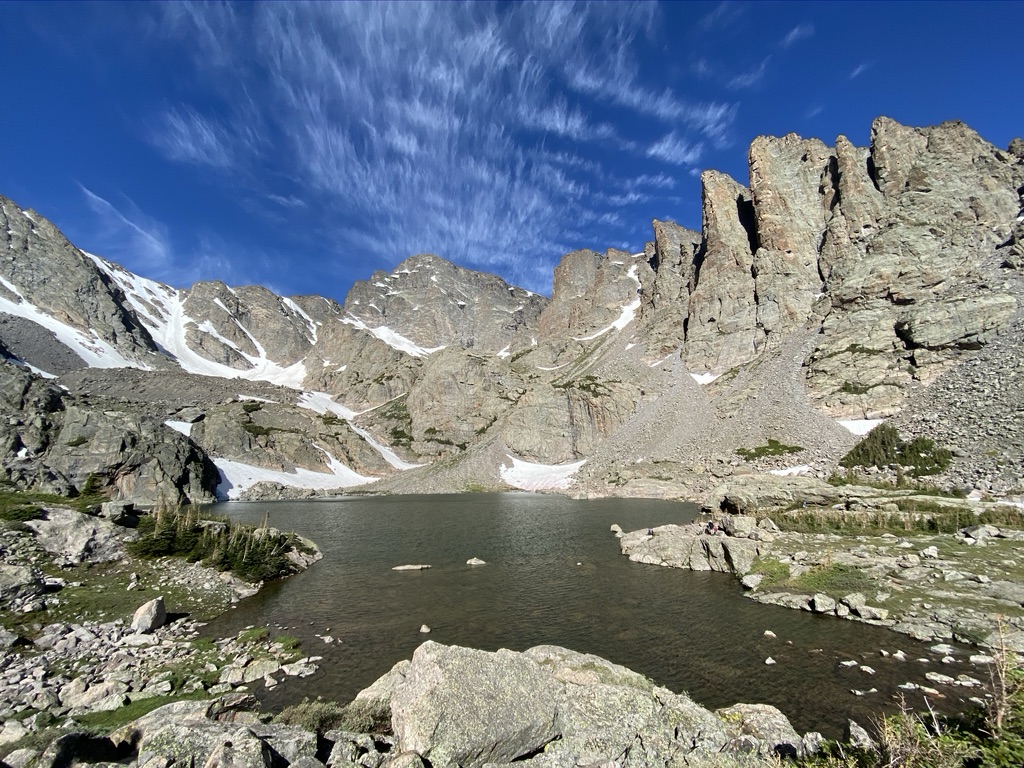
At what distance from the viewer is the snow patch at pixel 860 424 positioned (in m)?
102

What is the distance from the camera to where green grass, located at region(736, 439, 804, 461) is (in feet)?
345

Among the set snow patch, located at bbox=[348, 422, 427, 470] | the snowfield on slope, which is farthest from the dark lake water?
snow patch, located at bbox=[348, 422, 427, 470]

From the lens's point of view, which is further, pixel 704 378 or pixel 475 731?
pixel 704 378

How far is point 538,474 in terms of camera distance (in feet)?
462

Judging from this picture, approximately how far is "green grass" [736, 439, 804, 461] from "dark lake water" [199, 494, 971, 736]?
3016 inches

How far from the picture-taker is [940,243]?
11919 cm

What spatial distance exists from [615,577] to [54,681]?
29.2 metres

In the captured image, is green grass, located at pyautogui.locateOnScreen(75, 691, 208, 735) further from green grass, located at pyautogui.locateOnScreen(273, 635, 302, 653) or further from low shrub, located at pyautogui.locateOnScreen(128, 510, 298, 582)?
low shrub, located at pyautogui.locateOnScreen(128, 510, 298, 582)

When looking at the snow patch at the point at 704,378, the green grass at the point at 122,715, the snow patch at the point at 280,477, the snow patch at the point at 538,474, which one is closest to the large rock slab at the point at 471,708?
the green grass at the point at 122,715

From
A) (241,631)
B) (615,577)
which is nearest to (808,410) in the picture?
(615,577)

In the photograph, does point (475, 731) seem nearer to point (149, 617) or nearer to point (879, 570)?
point (149, 617)

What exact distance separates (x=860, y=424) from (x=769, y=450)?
1959 cm

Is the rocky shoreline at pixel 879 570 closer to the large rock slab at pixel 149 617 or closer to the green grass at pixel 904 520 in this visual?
the green grass at pixel 904 520

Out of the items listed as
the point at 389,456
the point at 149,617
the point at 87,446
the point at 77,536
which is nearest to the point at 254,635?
the point at 149,617
